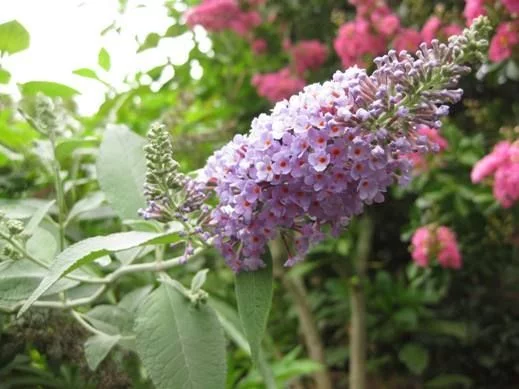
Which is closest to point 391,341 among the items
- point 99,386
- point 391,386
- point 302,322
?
point 391,386

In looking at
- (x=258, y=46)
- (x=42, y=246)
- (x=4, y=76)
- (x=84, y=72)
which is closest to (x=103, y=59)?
(x=84, y=72)

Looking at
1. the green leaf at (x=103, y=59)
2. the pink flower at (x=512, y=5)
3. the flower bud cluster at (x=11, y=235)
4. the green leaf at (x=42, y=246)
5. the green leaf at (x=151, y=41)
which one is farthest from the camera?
the green leaf at (x=151, y=41)

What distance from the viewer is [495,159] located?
1.58 m

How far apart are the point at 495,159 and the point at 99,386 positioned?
106cm

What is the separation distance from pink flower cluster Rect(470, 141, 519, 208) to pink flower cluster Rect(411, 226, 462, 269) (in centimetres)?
20

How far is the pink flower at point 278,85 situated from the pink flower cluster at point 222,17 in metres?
0.18

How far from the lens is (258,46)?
2264 mm

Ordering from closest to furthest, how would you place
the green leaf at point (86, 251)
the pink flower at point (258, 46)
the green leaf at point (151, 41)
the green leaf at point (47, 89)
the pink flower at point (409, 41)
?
1. the green leaf at point (86, 251)
2. the green leaf at point (47, 89)
3. the green leaf at point (151, 41)
4. the pink flower at point (409, 41)
5. the pink flower at point (258, 46)

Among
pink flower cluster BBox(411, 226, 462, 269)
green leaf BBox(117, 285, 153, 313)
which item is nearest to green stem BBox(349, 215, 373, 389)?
pink flower cluster BBox(411, 226, 462, 269)

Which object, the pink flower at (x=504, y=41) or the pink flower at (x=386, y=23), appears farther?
the pink flower at (x=386, y=23)

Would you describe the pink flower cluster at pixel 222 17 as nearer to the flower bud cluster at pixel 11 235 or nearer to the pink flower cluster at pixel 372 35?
the pink flower cluster at pixel 372 35

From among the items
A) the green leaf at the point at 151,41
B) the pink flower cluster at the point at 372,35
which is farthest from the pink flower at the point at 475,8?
the green leaf at the point at 151,41

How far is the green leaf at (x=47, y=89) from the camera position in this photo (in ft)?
3.62

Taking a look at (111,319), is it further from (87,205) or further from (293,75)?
(293,75)
